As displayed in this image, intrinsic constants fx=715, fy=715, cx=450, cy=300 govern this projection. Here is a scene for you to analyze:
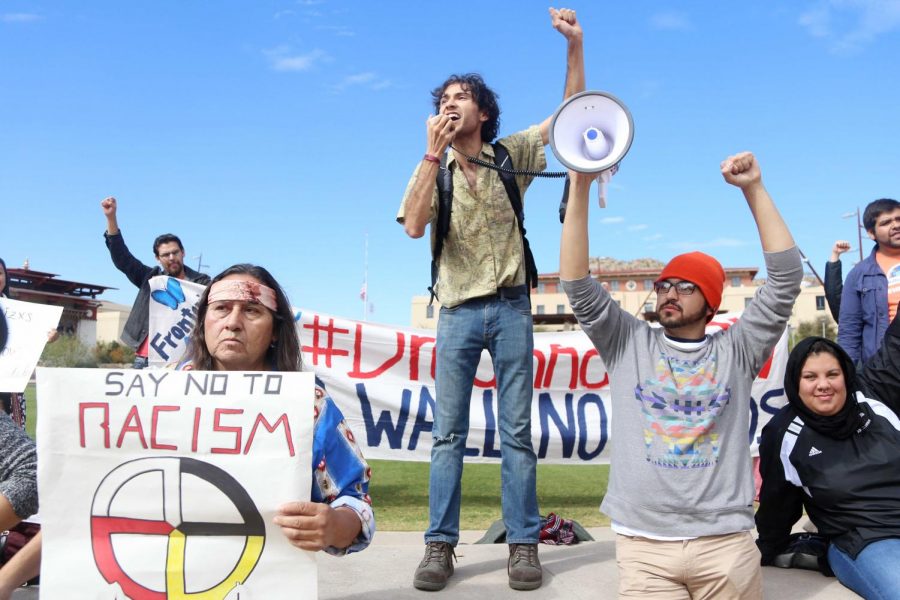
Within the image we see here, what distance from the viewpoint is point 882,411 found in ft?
10.5

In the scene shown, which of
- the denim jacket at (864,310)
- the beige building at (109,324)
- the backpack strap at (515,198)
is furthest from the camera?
the beige building at (109,324)

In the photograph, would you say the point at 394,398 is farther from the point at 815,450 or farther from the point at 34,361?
the point at 815,450

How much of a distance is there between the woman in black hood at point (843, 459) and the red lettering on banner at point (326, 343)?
3.87 meters

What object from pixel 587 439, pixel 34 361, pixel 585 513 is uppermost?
pixel 34 361

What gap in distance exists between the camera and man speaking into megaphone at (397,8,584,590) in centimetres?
314

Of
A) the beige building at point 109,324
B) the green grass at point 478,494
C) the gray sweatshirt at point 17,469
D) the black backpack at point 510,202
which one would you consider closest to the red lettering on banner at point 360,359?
the green grass at point 478,494

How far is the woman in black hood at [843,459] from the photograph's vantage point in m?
2.94

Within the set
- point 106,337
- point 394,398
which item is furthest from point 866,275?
point 106,337

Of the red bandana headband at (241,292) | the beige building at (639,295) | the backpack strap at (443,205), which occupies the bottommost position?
the red bandana headband at (241,292)

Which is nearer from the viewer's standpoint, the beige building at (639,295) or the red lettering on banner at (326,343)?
the red lettering on banner at (326,343)

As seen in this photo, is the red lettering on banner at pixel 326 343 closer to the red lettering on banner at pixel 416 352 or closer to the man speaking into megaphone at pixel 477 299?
the red lettering on banner at pixel 416 352

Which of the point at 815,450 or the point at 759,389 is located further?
the point at 759,389

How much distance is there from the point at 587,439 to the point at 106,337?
71001mm

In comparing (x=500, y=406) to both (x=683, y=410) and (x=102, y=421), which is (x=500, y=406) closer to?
(x=683, y=410)
